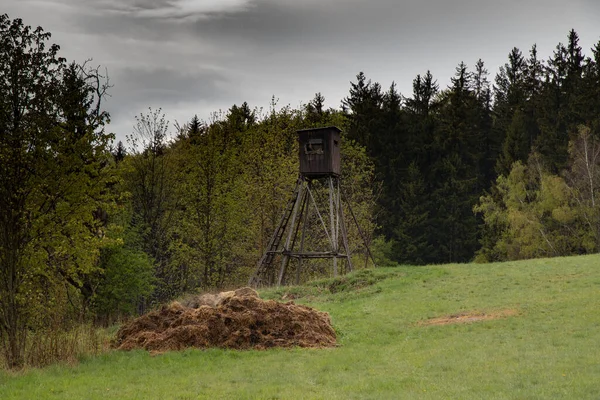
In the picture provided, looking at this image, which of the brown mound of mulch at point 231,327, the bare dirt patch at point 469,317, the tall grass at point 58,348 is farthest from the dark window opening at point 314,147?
the tall grass at point 58,348

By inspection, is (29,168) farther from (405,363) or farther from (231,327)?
(405,363)

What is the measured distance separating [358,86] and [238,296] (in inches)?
1874

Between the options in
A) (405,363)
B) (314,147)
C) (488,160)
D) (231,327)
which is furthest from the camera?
(488,160)

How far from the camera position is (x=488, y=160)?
194 feet

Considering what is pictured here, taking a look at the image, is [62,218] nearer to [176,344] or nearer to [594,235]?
[176,344]

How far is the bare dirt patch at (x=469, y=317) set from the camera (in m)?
16.2

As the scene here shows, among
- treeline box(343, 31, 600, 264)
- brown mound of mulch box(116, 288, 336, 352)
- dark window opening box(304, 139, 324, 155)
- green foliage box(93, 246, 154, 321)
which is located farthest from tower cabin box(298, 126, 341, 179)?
treeline box(343, 31, 600, 264)

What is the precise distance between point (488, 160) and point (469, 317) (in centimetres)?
4539

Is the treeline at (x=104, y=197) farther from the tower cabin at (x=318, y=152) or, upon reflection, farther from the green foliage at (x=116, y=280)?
the tower cabin at (x=318, y=152)

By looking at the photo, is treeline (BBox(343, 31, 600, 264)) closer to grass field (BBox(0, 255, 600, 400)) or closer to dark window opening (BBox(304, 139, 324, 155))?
dark window opening (BBox(304, 139, 324, 155))

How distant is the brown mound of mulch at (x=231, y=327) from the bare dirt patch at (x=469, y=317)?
311 centimetres

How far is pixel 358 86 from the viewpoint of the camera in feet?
199

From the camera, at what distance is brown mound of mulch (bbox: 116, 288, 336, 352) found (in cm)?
1421

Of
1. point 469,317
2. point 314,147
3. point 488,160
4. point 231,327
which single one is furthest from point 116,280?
point 488,160
